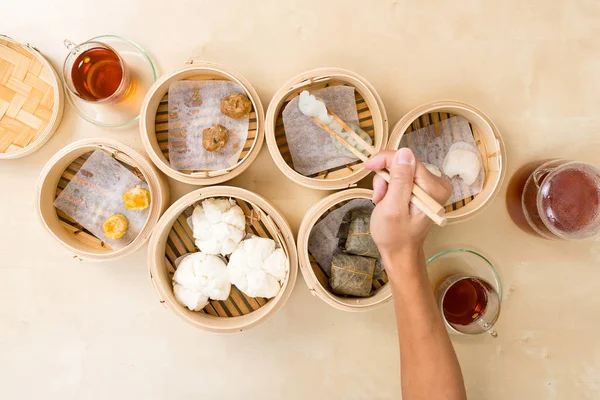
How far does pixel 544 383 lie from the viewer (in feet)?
5.27

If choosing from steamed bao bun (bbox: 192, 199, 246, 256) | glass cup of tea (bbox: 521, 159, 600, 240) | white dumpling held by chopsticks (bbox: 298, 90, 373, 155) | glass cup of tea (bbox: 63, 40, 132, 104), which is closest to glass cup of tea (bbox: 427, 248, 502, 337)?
glass cup of tea (bbox: 521, 159, 600, 240)

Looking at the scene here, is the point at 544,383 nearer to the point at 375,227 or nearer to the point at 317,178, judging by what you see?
the point at 375,227

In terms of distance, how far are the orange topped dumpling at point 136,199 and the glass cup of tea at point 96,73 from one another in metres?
0.34

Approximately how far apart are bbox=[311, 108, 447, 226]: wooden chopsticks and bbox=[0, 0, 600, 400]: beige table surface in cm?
30

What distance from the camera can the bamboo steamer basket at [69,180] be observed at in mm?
1448

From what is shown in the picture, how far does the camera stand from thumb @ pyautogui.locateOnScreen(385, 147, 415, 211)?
113 cm

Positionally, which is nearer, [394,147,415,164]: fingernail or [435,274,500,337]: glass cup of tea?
[394,147,415,164]: fingernail

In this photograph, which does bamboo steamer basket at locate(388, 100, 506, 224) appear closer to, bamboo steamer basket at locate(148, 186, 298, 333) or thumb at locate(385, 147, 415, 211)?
thumb at locate(385, 147, 415, 211)

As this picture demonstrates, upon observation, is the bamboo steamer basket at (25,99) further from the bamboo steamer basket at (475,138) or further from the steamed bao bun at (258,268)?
the bamboo steamer basket at (475,138)

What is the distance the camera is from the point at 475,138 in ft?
4.96

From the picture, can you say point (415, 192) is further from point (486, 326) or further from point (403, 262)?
point (486, 326)

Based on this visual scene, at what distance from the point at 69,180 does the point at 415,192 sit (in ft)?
4.22

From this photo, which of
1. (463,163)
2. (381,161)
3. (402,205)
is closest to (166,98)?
(381,161)

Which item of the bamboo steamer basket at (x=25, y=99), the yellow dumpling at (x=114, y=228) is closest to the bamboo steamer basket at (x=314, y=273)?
the yellow dumpling at (x=114, y=228)
